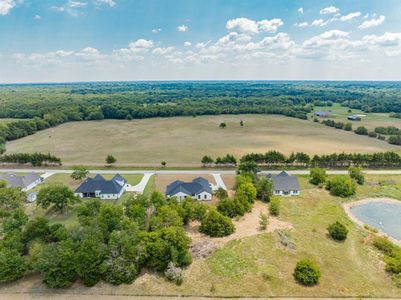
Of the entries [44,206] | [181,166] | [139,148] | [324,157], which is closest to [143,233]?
[44,206]

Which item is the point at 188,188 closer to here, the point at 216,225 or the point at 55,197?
the point at 216,225

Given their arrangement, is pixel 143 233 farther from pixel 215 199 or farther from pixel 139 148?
pixel 139 148

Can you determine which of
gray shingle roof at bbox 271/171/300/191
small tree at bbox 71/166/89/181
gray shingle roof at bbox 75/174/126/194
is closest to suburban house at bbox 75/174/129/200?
gray shingle roof at bbox 75/174/126/194

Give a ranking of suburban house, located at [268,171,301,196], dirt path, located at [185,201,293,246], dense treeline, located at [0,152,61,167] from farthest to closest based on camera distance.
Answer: dense treeline, located at [0,152,61,167], suburban house, located at [268,171,301,196], dirt path, located at [185,201,293,246]

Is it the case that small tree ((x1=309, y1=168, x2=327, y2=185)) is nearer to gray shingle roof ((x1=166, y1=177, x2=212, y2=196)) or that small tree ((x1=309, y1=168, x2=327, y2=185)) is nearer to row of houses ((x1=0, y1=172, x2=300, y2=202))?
row of houses ((x1=0, y1=172, x2=300, y2=202))

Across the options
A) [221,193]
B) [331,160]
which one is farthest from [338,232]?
[331,160]

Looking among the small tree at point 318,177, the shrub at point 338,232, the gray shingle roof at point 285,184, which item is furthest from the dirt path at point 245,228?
the small tree at point 318,177

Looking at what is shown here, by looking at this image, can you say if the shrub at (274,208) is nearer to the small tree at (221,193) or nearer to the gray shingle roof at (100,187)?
the small tree at (221,193)
